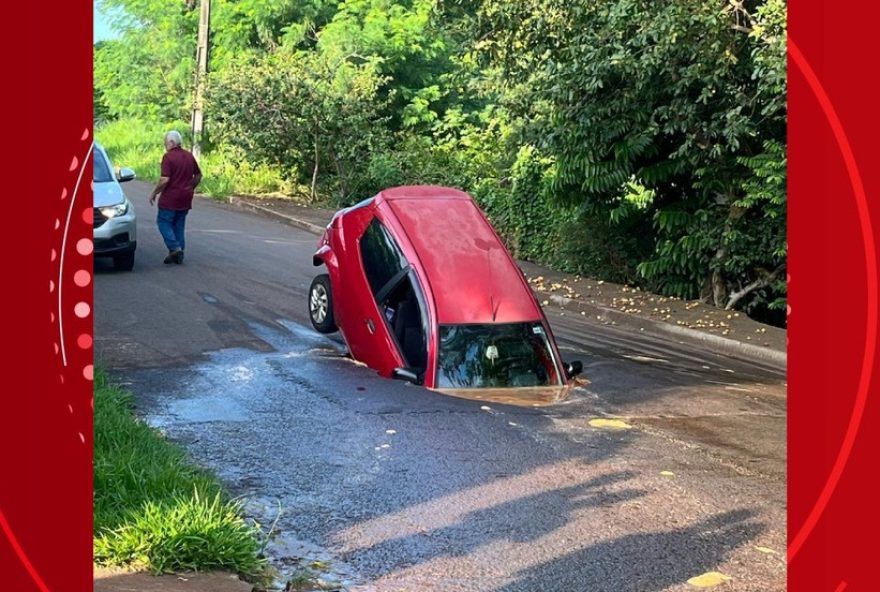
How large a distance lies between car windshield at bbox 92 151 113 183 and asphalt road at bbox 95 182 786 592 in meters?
3.01

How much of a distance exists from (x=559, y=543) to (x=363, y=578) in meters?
1.23

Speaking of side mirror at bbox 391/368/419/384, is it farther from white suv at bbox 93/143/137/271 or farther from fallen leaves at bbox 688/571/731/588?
white suv at bbox 93/143/137/271

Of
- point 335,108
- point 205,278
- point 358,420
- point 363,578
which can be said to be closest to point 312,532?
point 363,578

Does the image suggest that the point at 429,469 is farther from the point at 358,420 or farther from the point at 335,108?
the point at 335,108

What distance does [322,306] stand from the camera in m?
12.1

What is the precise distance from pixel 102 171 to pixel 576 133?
7.07 meters

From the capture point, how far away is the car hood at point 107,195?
15242 mm

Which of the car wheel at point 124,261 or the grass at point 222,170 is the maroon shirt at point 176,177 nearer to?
the car wheel at point 124,261

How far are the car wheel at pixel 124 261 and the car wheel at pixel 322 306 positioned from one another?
4.27m

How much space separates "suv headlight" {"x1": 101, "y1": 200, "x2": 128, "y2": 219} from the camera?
1518 cm

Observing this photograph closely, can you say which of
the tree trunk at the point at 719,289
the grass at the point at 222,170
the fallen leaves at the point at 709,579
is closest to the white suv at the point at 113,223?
the tree trunk at the point at 719,289

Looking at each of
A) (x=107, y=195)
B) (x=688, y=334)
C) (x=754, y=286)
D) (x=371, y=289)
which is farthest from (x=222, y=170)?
(x=371, y=289)

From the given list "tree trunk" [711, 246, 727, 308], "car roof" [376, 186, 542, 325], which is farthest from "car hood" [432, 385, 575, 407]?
"tree trunk" [711, 246, 727, 308]

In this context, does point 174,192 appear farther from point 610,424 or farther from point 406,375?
point 610,424
